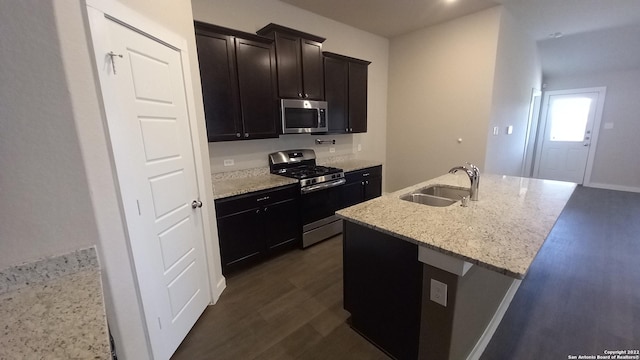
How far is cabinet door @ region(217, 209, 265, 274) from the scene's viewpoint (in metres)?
2.41

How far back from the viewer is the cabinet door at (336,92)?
11.3 feet

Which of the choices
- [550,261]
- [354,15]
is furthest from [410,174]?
[354,15]

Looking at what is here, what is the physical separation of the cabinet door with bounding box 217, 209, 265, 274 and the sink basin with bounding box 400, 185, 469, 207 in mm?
1471

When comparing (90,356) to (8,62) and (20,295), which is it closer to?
(20,295)

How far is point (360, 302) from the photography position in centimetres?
178

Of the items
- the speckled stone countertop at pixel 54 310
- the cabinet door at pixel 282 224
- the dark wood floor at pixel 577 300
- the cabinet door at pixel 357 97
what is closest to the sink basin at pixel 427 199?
the dark wood floor at pixel 577 300

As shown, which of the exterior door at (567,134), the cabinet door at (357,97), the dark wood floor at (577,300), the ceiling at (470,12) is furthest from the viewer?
the exterior door at (567,134)

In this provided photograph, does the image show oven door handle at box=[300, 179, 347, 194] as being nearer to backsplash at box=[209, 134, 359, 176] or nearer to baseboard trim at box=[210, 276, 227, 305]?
backsplash at box=[209, 134, 359, 176]

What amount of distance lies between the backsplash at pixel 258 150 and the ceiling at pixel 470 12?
5.57 feet

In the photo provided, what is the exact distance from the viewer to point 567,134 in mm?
5922

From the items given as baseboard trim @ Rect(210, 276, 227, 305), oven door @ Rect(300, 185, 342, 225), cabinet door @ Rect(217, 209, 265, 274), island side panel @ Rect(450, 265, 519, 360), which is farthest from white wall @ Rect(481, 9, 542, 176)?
baseboard trim @ Rect(210, 276, 227, 305)

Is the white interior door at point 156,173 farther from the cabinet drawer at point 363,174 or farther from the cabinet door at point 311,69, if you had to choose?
the cabinet drawer at point 363,174

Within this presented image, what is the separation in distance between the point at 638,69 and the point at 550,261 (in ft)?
17.2

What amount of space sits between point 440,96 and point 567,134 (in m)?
4.29
